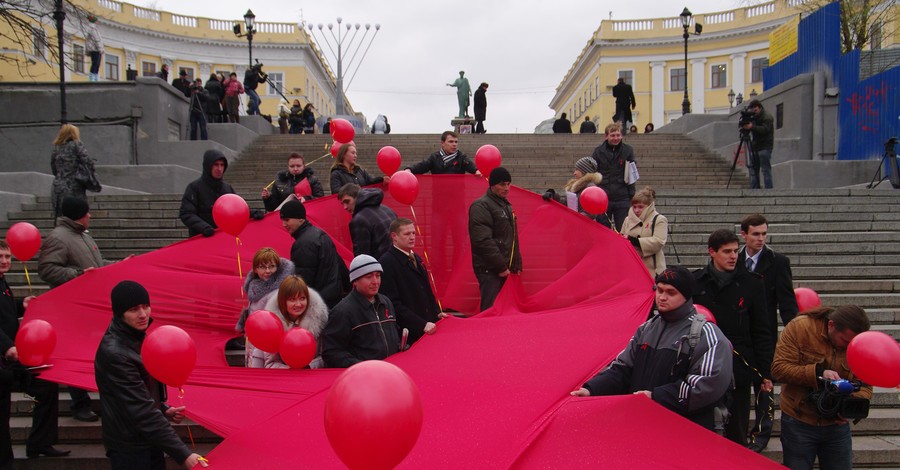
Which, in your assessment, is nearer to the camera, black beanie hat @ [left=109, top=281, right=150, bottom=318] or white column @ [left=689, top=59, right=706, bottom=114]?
black beanie hat @ [left=109, top=281, right=150, bottom=318]

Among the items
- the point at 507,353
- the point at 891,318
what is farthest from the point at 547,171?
the point at 507,353

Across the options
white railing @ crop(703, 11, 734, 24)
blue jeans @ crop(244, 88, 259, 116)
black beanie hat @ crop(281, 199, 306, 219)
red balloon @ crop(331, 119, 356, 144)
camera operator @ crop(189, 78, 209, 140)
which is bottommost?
black beanie hat @ crop(281, 199, 306, 219)

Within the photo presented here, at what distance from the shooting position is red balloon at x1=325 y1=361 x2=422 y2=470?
282cm

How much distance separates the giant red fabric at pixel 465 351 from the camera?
12.8 feet

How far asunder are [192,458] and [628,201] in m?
6.79

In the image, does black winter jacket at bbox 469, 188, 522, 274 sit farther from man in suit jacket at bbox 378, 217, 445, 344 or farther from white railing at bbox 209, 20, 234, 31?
white railing at bbox 209, 20, 234, 31

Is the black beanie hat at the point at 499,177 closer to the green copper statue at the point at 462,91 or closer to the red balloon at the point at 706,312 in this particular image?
the red balloon at the point at 706,312

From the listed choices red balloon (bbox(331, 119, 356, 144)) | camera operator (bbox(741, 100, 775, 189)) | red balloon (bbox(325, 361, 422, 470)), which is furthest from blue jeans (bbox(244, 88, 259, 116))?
red balloon (bbox(325, 361, 422, 470))

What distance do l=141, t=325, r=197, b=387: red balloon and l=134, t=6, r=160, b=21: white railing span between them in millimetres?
56391

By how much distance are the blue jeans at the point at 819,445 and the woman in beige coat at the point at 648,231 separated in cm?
284

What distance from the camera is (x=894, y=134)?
15773mm

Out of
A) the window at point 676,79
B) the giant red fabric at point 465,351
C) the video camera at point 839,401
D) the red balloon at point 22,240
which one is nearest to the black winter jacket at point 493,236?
the giant red fabric at point 465,351

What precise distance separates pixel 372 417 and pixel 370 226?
4242mm

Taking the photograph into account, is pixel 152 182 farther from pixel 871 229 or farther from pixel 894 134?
pixel 894 134
